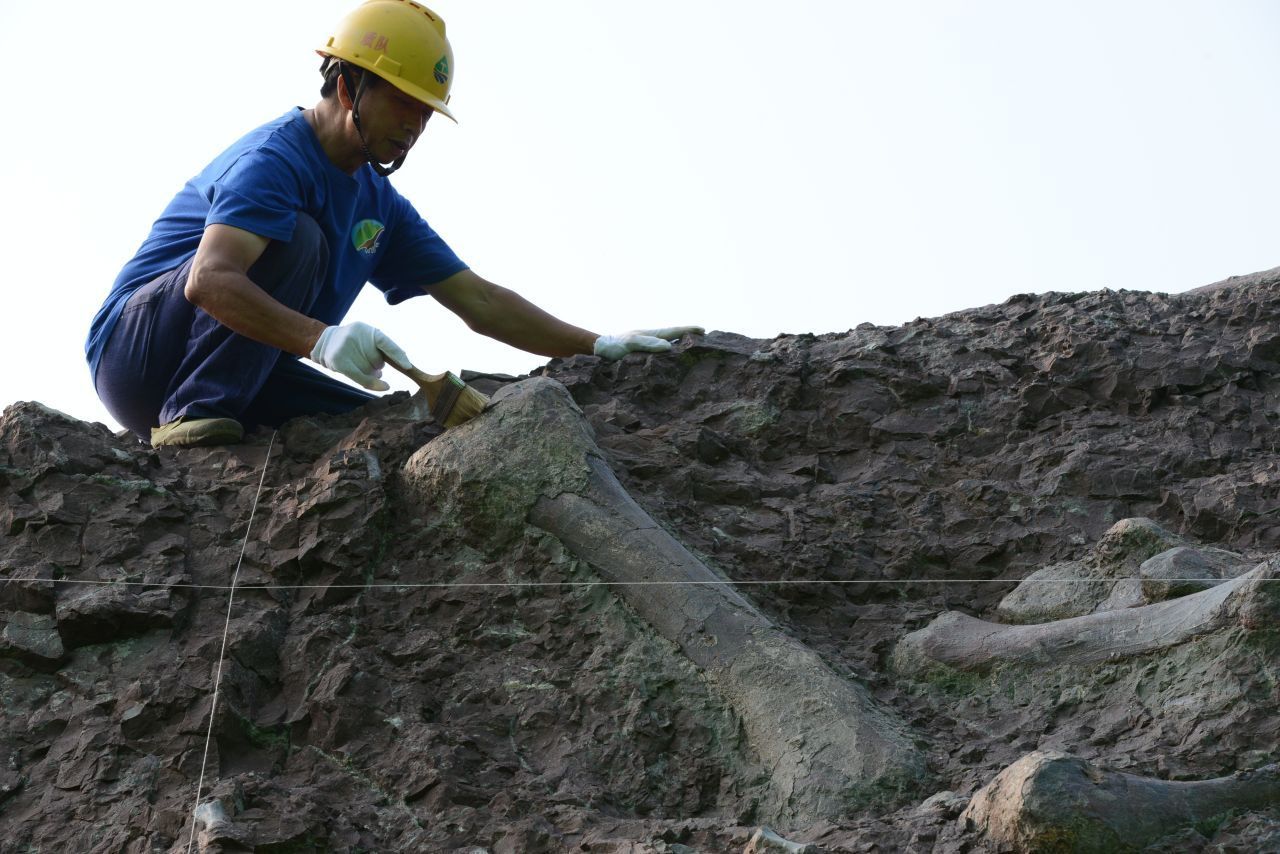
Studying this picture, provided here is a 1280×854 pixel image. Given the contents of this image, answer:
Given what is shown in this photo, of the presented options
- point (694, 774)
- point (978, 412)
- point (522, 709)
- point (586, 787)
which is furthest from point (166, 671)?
point (978, 412)

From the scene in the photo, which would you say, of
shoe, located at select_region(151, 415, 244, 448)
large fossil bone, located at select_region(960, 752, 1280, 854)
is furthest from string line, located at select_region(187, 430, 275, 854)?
large fossil bone, located at select_region(960, 752, 1280, 854)

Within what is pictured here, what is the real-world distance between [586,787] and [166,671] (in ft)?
3.38

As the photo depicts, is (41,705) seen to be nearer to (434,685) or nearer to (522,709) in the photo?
(434,685)

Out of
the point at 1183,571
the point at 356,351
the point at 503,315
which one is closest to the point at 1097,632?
the point at 1183,571

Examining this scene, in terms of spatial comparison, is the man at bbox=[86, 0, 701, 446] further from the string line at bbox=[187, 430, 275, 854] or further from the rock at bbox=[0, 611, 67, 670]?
the rock at bbox=[0, 611, 67, 670]

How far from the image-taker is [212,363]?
→ 406cm

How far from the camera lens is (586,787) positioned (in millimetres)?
2982

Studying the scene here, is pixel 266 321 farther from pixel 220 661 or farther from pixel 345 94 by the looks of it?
pixel 220 661

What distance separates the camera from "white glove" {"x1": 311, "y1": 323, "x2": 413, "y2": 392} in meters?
3.71

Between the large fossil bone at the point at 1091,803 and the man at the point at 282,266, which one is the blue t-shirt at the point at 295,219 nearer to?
the man at the point at 282,266

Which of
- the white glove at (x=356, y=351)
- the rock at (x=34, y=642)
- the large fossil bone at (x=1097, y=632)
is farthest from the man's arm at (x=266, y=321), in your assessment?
the large fossil bone at (x=1097, y=632)

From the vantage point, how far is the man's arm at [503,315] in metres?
4.75

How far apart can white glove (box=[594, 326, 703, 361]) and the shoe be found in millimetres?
1143

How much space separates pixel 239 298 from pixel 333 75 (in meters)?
0.87
